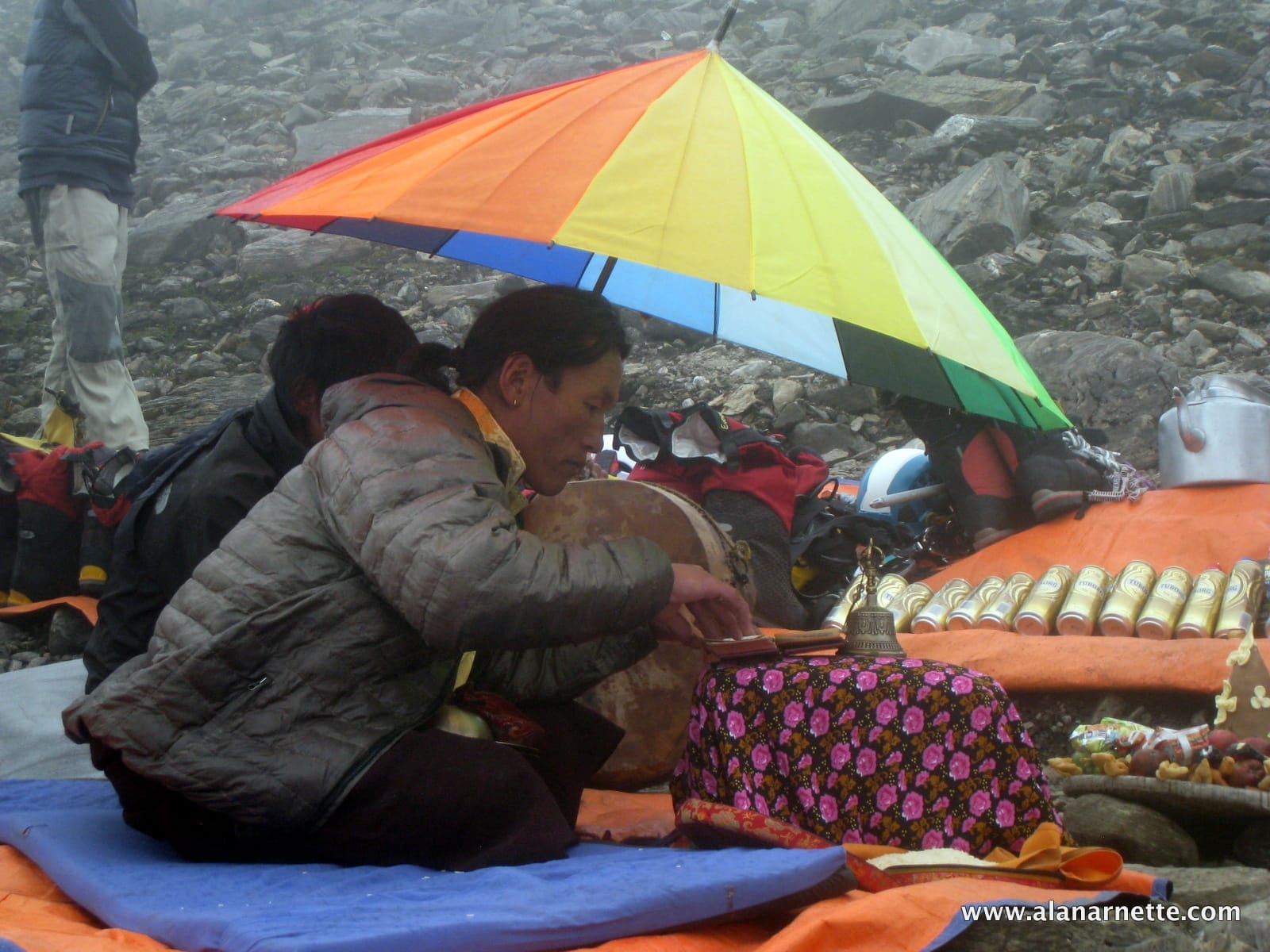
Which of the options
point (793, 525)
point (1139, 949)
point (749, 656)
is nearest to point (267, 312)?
point (793, 525)

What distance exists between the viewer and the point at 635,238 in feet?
6.95

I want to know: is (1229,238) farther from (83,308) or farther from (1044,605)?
(83,308)

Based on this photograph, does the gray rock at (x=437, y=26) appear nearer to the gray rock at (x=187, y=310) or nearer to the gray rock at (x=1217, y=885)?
the gray rock at (x=187, y=310)

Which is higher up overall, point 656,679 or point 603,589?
point 603,589

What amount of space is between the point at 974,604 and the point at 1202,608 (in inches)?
26.1

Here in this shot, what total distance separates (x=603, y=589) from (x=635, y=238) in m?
0.58

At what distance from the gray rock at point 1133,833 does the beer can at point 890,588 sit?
1498 mm

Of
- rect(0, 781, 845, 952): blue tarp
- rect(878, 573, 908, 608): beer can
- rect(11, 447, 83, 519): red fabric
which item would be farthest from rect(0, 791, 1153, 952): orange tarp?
rect(11, 447, 83, 519): red fabric

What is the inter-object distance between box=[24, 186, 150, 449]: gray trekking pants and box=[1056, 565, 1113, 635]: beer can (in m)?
3.84

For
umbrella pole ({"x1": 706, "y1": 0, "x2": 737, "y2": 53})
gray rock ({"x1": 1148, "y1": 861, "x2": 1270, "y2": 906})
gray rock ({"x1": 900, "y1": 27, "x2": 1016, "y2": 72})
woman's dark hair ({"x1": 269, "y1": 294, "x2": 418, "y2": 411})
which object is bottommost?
gray rock ({"x1": 1148, "y1": 861, "x2": 1270, "y2": 906})

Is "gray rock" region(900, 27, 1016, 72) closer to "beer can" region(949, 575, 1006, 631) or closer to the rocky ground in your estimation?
the rocky ground

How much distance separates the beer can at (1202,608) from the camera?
354 cm

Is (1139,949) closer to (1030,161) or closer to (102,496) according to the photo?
(102,496)

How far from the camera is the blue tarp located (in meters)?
1.72
